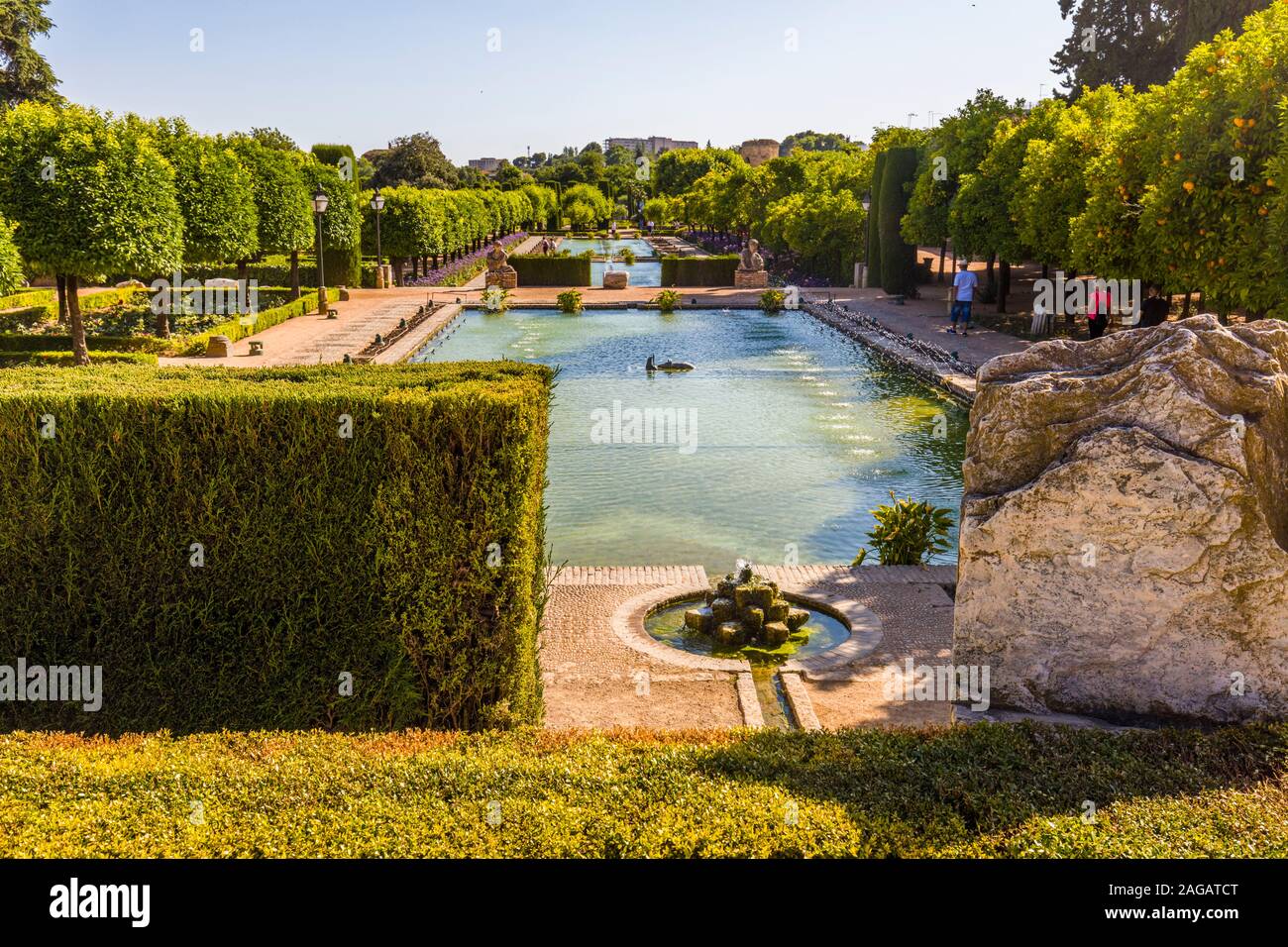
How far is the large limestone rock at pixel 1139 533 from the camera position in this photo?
607 cm

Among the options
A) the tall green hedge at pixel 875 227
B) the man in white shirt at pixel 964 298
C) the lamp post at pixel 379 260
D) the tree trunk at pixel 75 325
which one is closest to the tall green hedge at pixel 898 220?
the tall green hedge at pixel 875 227

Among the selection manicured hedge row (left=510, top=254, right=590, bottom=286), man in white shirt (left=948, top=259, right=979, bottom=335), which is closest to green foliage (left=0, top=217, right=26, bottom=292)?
man in white shirt (left=948, top=259, right=979, bottom=335)

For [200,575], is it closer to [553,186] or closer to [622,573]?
[622,573]

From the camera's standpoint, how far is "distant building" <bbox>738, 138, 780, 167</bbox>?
151750mm

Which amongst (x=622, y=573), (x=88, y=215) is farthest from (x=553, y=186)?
(x=622, y=573)

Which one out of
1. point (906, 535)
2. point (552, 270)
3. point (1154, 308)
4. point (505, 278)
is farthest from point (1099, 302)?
point (505, 278)

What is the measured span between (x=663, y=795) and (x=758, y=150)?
156753 millimetres

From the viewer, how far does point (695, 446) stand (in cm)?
1780

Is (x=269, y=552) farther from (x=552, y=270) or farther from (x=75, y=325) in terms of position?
(x=552, y=270)

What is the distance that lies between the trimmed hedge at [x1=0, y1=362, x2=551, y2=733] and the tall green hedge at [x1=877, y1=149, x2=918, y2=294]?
117 ft

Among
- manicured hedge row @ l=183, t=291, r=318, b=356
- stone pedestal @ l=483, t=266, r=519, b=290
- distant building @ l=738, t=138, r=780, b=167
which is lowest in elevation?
manicured hedge row @ l=183, t=291, r=318, b=356

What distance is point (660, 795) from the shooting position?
15.5 feet

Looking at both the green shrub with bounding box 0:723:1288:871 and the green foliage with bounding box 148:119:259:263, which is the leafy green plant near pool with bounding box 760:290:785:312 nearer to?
the green foliage with bounding box 148:119:259:263
